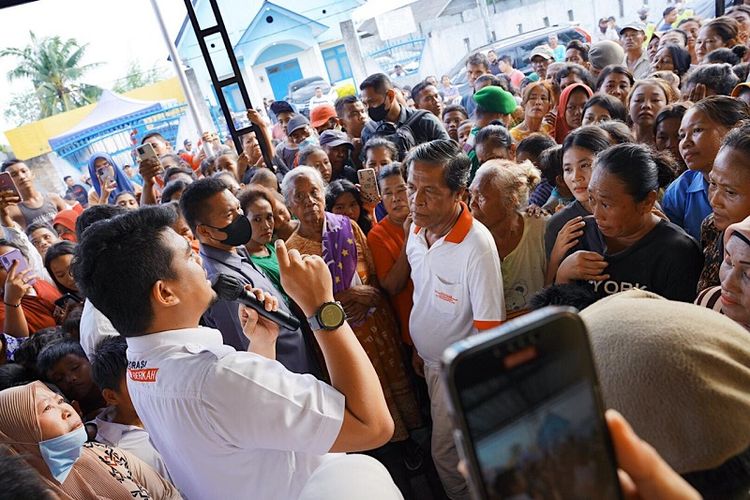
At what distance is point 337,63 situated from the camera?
10.2 m

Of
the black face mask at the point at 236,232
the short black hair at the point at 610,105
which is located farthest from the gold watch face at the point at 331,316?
the short black hair at the point at 610,105

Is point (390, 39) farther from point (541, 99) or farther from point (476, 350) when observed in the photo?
point (476, 350)

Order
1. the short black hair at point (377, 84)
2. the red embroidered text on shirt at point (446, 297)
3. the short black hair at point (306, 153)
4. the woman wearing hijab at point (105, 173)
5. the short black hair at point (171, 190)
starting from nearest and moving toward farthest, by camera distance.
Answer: the red embroidered text on shirt at point (446, 297) < the short black hair at point (171, 190) < the short black hair at point (306, 153) < the short black hair at point (377, 84) < the woman wearing hijab at point (105, 173)

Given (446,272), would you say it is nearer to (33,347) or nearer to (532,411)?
(532,411)

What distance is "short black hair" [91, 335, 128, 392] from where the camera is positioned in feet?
5.74

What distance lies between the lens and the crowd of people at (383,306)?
24.3 inches

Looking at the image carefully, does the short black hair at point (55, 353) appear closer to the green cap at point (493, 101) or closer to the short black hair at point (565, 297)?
the short black hair at point (565, 297)

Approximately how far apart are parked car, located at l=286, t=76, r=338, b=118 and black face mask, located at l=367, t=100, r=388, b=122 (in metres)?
6.79

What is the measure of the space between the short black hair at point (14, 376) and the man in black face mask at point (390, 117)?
274cm

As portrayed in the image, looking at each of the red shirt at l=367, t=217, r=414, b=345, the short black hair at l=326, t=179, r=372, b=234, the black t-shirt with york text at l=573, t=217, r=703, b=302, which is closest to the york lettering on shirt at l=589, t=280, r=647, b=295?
the black t-shirt with york text at l=573, t=217, r=703, b=302

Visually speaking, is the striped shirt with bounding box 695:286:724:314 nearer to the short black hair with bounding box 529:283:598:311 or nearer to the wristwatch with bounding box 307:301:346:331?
the short black hair with bounding box 529:283:598:311

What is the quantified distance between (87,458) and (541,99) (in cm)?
372

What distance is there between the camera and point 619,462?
507mm

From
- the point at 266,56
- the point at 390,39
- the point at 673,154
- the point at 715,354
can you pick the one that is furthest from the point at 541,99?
the point at 266,56
